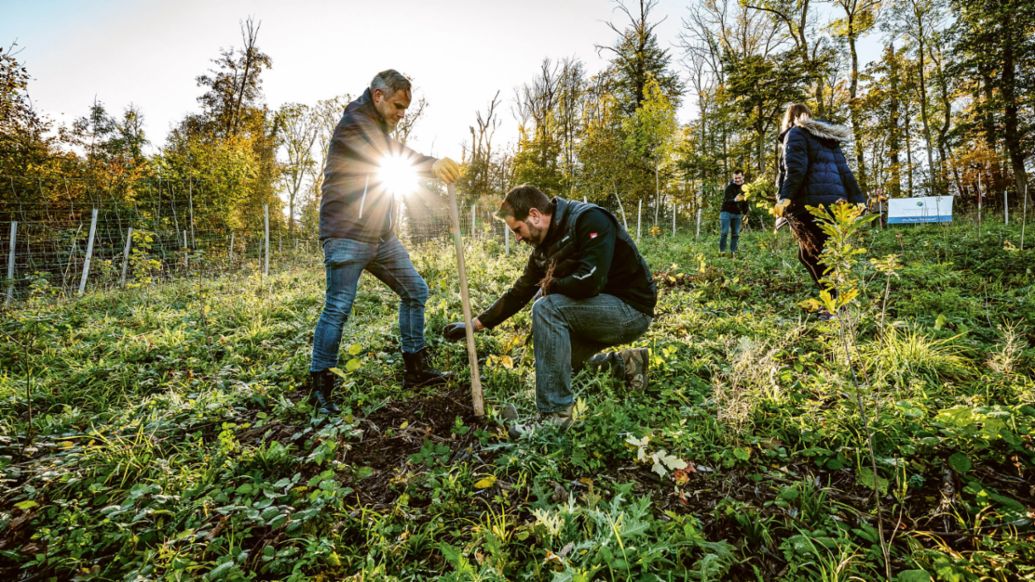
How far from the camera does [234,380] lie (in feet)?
11.0

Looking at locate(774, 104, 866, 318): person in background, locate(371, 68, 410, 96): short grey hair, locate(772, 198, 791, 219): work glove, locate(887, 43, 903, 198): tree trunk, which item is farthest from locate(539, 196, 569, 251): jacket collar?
locate(887, 43, 903, 198): tree trunk

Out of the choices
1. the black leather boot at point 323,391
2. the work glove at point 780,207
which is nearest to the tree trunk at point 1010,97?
the work glove at point 780,207

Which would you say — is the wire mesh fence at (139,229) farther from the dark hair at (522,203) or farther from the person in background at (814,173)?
the person in background at (814,173)

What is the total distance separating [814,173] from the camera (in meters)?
3.79

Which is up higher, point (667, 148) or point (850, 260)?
point (667, 148)

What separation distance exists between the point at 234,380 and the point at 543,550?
A: 3091 mm

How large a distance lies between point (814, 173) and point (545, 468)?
378cm

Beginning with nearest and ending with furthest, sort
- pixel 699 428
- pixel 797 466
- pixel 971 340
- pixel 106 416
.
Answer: pixel 797 466 → pixel 699 428 → pixel 106 416 → pixel 971 340

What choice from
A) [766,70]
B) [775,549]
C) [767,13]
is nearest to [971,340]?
[775,549]

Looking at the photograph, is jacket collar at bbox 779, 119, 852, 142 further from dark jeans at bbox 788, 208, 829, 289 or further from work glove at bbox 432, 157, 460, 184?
work glove at bbox 432, 157, 460, 184

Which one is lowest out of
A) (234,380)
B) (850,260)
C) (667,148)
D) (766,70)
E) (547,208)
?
(234,380)

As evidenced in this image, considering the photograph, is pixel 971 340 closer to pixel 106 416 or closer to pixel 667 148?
pixel 106 416

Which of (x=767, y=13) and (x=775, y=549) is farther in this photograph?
(x=767, y=13)

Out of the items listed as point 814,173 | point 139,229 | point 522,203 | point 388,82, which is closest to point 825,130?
point 814,173
